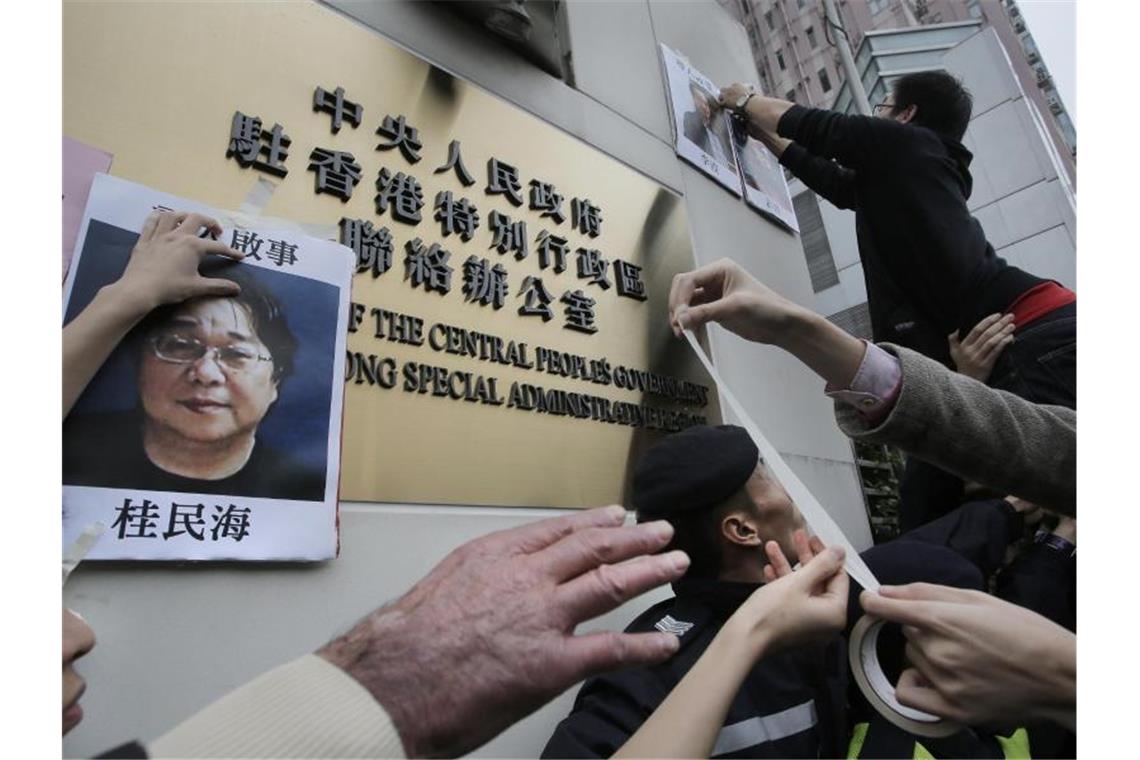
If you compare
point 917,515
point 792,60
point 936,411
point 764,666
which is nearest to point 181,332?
point 764,666

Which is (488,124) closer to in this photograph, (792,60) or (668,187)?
(668,187)

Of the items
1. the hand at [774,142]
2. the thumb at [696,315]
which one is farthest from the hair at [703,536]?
the hand at [774,142]

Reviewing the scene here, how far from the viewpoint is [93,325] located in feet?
2.99

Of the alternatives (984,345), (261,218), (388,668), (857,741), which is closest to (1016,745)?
(857,741)

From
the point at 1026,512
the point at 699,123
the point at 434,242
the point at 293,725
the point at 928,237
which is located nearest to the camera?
the point at 293,725

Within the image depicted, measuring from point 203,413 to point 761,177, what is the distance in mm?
2558

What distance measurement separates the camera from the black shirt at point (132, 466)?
34.9 inches

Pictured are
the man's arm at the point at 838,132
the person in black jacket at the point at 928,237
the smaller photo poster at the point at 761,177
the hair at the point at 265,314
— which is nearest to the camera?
the hair at the point at 265,314

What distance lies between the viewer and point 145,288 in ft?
3.13

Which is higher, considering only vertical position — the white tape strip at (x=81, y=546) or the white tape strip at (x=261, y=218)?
the white tape strip at (x=261, y=218)

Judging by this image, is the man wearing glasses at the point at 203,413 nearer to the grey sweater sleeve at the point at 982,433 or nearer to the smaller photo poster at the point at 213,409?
A: the smaller photo poster at the point at 213,409

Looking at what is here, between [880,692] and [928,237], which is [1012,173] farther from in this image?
[880,692]

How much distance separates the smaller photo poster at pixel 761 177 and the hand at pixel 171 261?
2.16m

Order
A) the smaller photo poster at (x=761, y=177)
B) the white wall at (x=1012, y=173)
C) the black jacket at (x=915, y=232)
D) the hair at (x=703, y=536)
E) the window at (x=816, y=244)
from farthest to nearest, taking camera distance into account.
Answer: the window at (x=816, y=244)
the white wall at (x=1012, y=173)
the smaller photo poster at (x=761, y=177)
the black jacket at (x=915, y=232)
the hair at (x=703, y=536)
